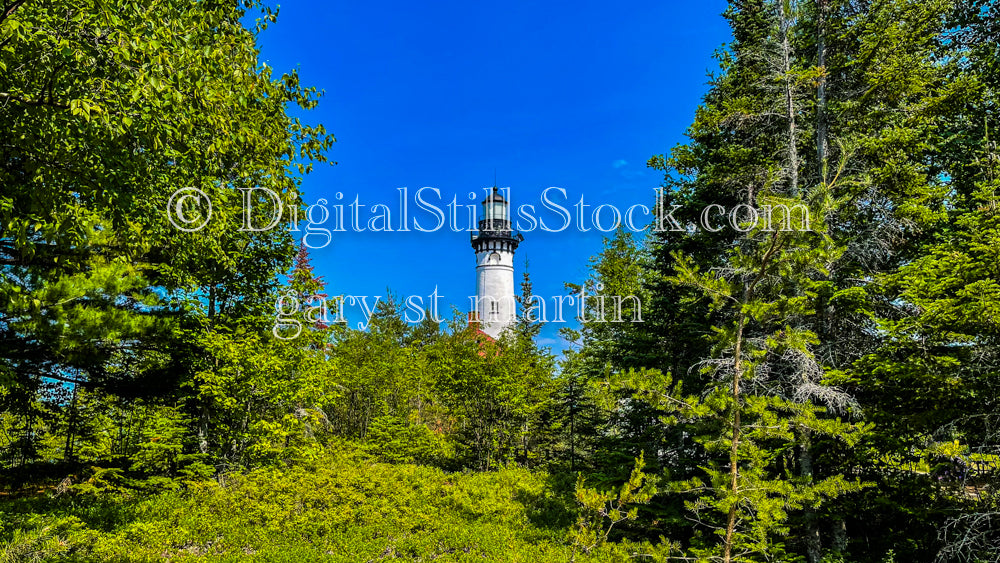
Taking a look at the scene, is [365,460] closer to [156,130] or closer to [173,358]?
[173,358]

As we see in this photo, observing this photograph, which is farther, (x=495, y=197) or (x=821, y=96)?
(x=495, y=197)

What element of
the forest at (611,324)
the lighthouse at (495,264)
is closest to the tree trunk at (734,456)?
the forest at (611,324)

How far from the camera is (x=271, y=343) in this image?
11469mm

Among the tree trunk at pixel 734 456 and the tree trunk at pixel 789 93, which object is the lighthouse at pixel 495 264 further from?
the tree trunk at pixel 734 456

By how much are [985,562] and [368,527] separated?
10979mm

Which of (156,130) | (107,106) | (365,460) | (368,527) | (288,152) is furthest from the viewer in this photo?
(365,460)

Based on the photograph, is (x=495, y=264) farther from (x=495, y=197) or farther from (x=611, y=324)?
(x=611, y=324)

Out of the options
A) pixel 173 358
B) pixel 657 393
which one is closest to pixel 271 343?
pixel 173 358
